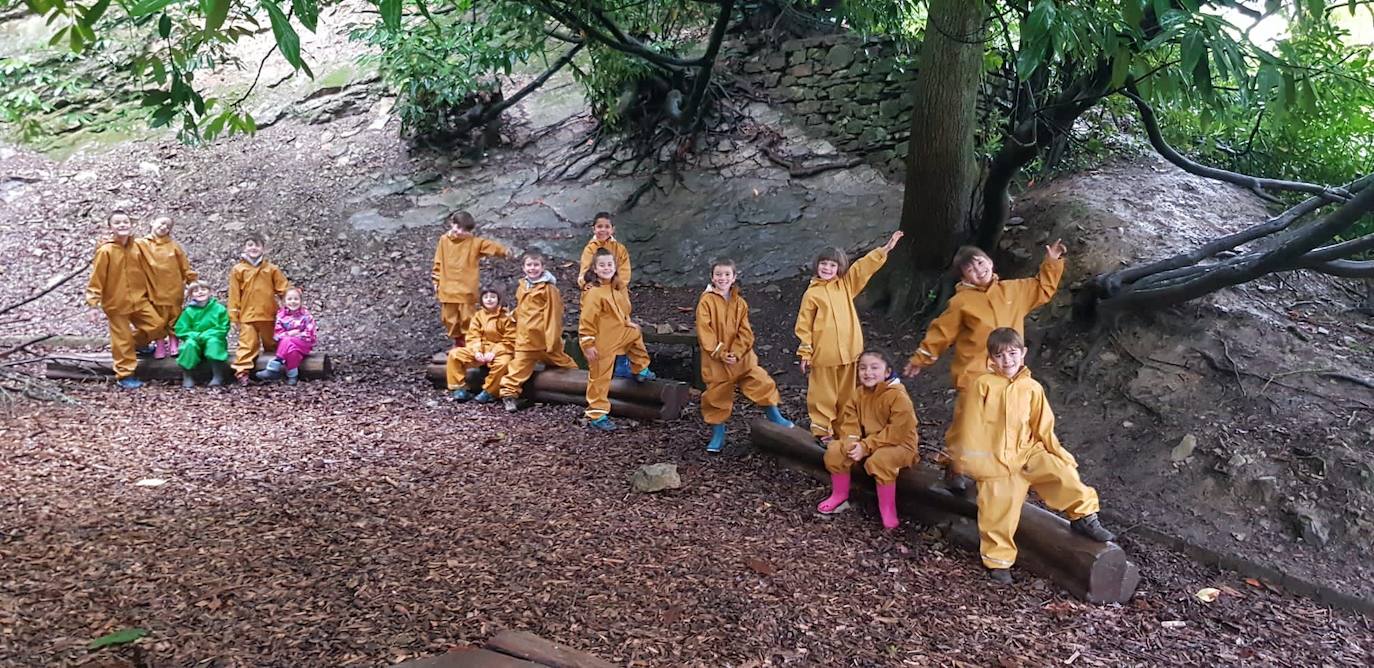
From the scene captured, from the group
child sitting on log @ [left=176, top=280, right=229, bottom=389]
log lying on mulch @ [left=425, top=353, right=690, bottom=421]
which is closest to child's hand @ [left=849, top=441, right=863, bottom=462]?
log lying on mulch @ [left=425, top=353, right=690, bottom=421]

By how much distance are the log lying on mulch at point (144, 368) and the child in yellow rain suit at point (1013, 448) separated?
5.96 m

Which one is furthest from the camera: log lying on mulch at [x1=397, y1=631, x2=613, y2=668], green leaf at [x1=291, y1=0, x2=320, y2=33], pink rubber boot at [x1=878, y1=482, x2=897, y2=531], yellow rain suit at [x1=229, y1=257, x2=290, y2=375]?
yellow rain suit at [x1=229, y1=257, x2=290, y2=375]

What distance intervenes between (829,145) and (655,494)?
6.28 metres

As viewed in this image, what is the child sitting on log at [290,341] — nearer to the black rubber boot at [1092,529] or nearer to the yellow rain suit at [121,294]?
the yellow rain suit at [121,294]

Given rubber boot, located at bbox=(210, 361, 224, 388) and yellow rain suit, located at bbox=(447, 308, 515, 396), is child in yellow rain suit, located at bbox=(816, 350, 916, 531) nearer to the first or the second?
yellow rain suit, located at bbox=(447, 308, 515, 396)

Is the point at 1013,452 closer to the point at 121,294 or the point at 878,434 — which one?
the point at 878,434

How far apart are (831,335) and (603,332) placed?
183cm

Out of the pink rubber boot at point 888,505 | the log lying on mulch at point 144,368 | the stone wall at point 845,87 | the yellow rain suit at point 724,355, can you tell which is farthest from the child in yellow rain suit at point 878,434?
the stone wall at point 845,87

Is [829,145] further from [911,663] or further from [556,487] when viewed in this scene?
[911,663]

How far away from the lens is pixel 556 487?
522 centimetres

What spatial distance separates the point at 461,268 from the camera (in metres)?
8.00

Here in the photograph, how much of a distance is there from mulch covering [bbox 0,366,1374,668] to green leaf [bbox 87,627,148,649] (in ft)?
0.15

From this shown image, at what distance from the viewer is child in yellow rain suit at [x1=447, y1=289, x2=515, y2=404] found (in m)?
7.29

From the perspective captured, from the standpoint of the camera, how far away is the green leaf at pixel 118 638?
10.4ft
